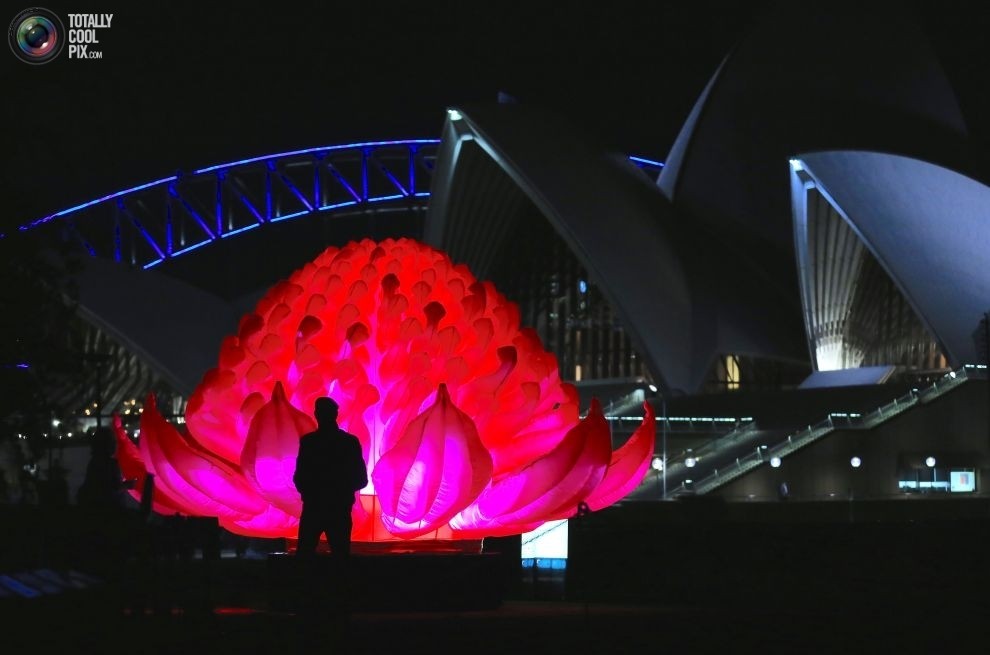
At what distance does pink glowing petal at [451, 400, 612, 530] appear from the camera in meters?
12.2

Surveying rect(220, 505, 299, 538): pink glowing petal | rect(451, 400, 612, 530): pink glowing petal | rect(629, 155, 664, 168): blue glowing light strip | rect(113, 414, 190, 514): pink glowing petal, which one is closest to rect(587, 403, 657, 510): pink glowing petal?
rect(451, 400, 612, 530): pink glowing petal

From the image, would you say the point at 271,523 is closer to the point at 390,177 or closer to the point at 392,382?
the point at 392,382

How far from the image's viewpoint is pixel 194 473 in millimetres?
12633

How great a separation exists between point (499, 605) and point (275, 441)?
2.30 m

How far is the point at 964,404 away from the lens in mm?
37344

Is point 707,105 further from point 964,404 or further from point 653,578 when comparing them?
point 653,578

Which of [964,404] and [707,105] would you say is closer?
[964,404]

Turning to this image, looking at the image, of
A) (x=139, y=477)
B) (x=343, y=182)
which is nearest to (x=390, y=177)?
(x=343, y=182)

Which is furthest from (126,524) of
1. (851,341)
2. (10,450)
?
(851,341)

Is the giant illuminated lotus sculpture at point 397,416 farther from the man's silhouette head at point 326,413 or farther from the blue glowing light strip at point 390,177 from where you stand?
the blue glowing light strip at point 390,177

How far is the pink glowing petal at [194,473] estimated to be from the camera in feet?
41.3

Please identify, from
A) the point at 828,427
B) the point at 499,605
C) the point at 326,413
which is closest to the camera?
the point at 326,413

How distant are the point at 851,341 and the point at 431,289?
35173 mm

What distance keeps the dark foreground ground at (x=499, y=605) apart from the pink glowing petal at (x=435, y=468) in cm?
46
